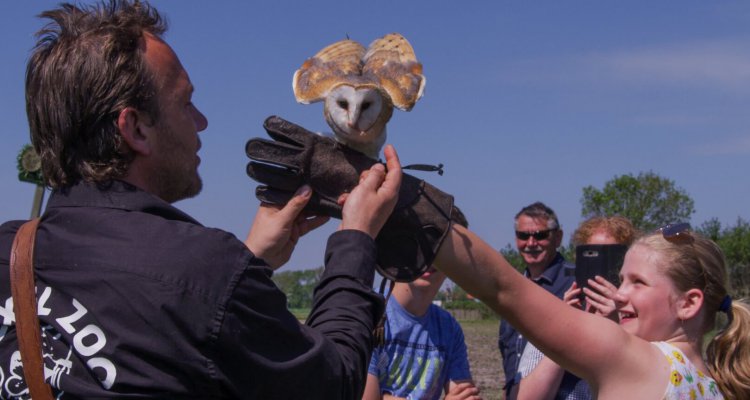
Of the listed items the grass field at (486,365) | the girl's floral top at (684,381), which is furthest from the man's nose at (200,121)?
the grass field at (486,365)

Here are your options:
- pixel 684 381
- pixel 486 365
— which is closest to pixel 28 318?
pixel 684 381

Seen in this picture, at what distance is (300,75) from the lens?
298 cm

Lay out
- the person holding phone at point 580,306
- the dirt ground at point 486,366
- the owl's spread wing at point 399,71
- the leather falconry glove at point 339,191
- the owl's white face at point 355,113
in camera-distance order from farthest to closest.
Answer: the dirt ground at point 486,366
the person holding phone at point 580,306
the owl's spread wing at point 399,71
the owl's white face at point 355,113
the leather falconry glove at point 339,191

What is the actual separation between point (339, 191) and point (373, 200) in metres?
Result: 0.28

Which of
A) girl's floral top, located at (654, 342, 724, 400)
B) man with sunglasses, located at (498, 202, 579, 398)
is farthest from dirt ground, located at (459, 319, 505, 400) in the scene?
girl's floral top, located at (654, 342, 724, 400)

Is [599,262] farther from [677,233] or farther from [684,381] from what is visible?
[684,381]

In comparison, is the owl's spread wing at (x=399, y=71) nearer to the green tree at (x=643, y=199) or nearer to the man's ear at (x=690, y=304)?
the man's ear at (x=690, y=304)

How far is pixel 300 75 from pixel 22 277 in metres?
1.43

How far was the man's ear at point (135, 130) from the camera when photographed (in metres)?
1.90

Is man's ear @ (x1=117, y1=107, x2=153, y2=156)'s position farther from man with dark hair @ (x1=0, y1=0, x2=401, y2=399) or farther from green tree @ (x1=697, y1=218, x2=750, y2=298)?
green tree @ (x1=697, y1=218, x2=750, y2=298)

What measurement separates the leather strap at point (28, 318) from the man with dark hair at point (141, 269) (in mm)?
20

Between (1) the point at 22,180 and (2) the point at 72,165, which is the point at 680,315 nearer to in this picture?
(2) the point at 72,165

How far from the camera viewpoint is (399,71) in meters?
2.96

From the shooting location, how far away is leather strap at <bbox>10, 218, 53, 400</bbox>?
1742 mm
